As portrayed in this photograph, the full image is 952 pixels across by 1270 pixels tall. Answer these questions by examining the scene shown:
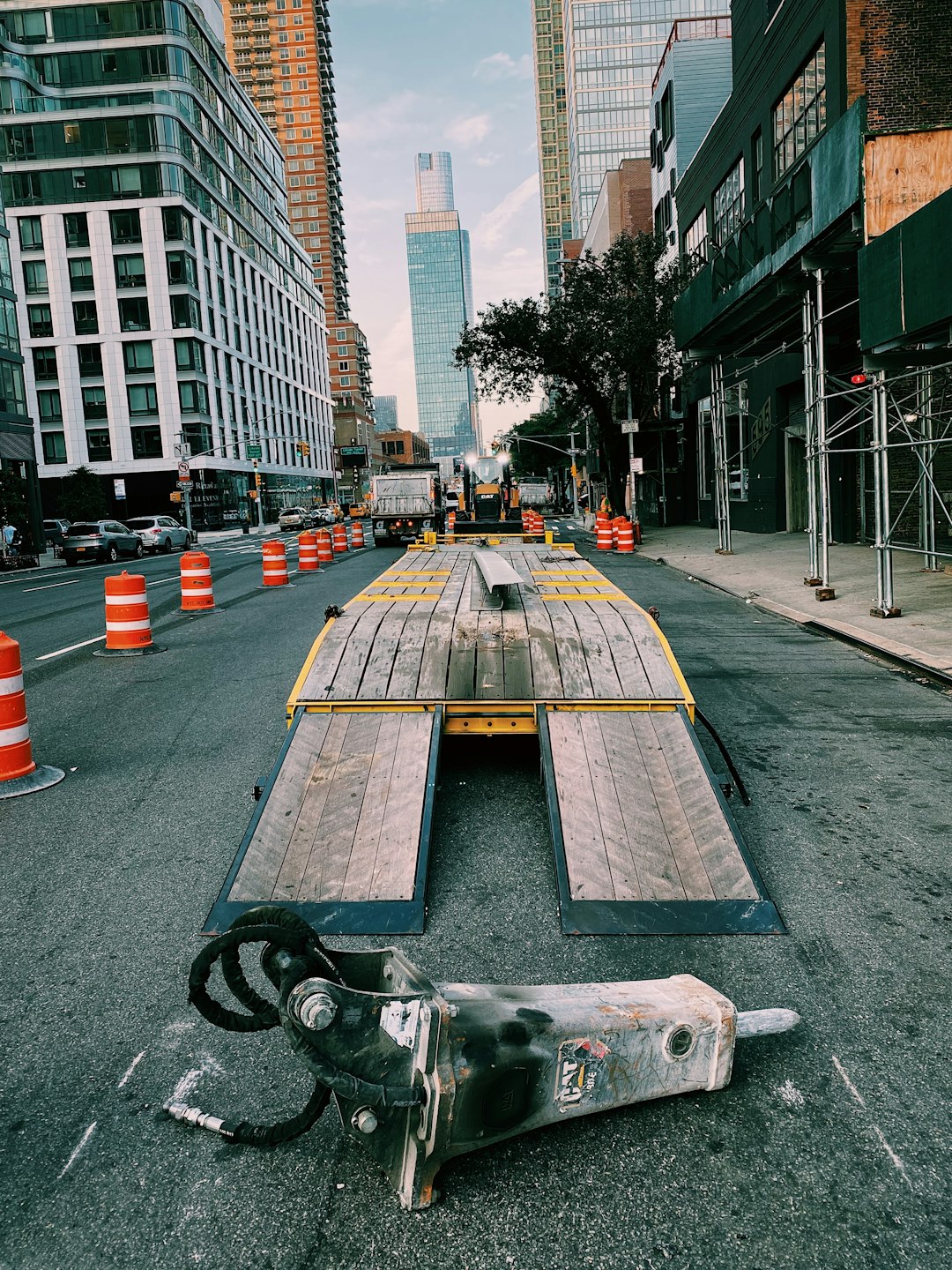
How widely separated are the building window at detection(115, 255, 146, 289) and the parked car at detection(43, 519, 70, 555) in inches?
985

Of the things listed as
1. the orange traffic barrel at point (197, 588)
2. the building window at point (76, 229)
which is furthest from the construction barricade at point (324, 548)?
the building window at point (76, 229)

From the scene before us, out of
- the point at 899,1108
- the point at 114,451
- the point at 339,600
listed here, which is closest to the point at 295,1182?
the point at 899,1108

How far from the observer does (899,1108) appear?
9.73ft

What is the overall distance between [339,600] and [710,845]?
42.0ft

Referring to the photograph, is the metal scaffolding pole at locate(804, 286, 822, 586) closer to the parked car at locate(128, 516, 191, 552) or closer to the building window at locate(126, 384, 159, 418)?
the parked car at locate(128, 516, 191, 552)

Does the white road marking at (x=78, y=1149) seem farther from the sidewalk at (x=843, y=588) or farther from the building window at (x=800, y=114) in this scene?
the building window at (x=800, y=114)

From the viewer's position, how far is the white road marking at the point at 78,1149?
2799mm

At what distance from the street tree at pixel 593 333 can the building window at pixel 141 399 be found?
3945 centimetres

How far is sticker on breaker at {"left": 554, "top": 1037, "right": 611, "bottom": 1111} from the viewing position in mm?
2756

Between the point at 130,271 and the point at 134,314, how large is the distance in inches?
131

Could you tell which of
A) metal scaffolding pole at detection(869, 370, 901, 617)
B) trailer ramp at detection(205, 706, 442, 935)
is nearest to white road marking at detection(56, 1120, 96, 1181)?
trailer ramp at detection(205, 706, 442, 935)

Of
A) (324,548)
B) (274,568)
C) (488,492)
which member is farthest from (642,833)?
(488,492)

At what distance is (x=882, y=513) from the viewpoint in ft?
42.1

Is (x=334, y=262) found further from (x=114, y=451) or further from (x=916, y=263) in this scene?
(x=916, y=263)
